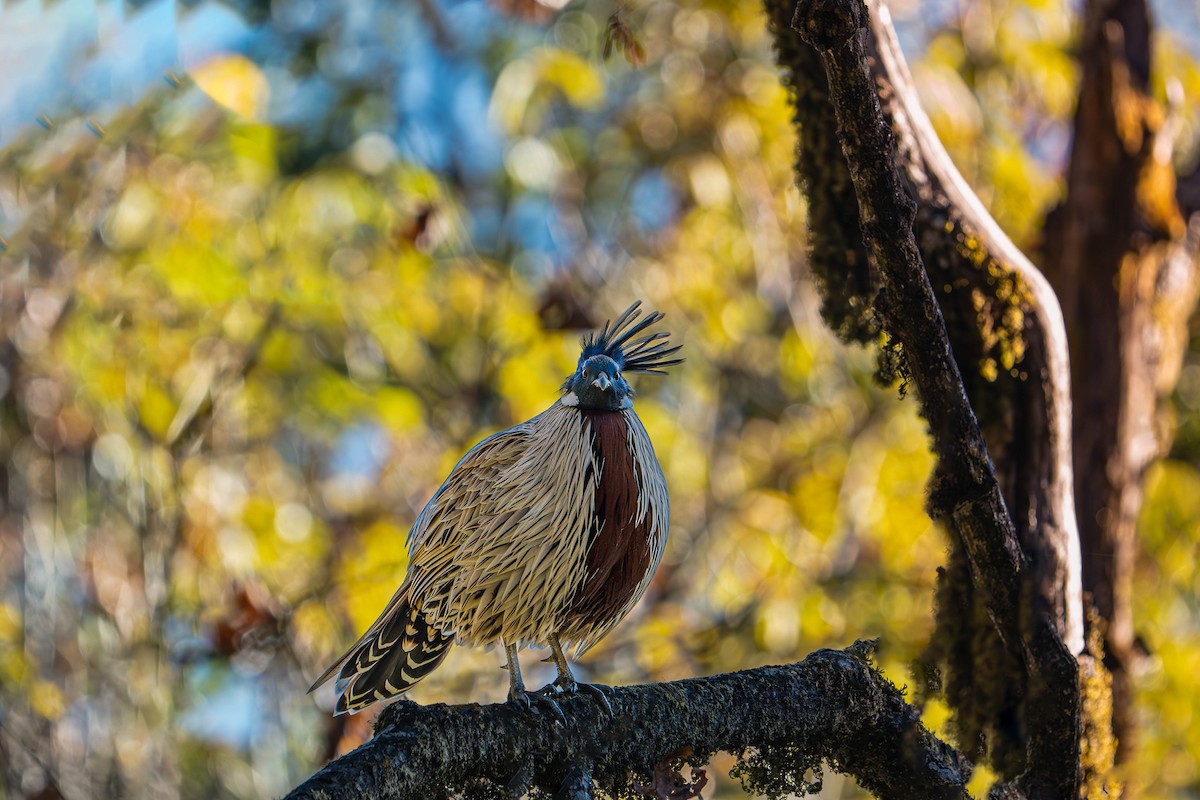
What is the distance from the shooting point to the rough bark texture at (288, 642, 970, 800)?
97.3 inches

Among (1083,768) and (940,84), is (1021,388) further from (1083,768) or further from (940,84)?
(940,84)

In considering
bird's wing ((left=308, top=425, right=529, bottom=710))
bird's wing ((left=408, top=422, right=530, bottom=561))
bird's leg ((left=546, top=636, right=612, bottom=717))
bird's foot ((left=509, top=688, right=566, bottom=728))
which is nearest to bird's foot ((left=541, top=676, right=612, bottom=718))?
bird's leg ((left=546, top=636, right=612, bottom=717))

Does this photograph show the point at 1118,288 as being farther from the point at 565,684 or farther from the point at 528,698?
the point at 528,698

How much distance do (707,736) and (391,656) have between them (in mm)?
1331

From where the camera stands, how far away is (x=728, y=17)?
703cm

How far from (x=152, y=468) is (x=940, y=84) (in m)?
5.15

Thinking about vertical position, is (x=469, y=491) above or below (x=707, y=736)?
above

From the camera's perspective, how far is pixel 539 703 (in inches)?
113

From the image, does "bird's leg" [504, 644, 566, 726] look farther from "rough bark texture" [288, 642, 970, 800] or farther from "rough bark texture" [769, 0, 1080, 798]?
"rough bark texture" [769, 0, 1080, 798]

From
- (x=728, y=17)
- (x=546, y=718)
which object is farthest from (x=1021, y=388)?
(x=728, y=17)

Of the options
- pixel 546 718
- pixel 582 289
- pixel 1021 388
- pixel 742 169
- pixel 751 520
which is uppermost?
pixel 742 169

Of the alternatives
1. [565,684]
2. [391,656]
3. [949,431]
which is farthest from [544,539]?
[949,431]

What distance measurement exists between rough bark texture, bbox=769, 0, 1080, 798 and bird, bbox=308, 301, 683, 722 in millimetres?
895

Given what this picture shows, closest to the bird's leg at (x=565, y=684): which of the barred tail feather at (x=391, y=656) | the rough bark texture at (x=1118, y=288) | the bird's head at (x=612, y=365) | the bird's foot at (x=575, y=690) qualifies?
the bird's foot at (x=575, y=690)
